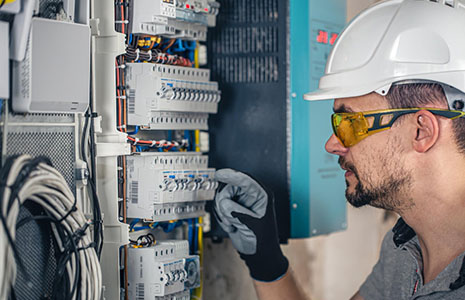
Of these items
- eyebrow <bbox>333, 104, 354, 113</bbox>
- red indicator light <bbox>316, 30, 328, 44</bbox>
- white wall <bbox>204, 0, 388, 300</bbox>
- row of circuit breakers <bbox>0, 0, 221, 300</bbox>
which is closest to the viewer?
row of circuit breakers <bbox>0, 0, 221, 300</bbox>

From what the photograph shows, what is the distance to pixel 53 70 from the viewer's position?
1.49m

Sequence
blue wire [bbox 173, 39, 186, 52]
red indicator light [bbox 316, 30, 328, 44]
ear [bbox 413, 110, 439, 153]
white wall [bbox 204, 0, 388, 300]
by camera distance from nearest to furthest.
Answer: ear [bbox 413, 110, 439, 153] → blue wire [bbox 173, 39, 186, 52] → red indicator light [bbox 316, 30, 328, 44] → white wall [bbox 204, 0, 388, 300]

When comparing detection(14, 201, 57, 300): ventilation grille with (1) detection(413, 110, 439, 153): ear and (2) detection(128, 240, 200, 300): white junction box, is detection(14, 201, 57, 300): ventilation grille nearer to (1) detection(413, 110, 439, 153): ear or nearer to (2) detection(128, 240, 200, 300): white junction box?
(2) detection(128, 240, 200, 300): white junction box

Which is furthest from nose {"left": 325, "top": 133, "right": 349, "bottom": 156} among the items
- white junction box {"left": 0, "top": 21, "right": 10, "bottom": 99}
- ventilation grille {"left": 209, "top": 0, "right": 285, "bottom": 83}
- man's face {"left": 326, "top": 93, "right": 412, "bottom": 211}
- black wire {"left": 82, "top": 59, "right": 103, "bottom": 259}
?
white junction box {"left": 0, "top": 21, "right": 10, "bottom": 99}

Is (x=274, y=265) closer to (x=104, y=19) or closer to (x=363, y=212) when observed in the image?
(x=104, y=19)

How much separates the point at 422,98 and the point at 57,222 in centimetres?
103

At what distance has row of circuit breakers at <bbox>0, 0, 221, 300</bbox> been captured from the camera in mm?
1556

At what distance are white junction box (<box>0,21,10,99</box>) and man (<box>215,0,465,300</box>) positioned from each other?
2.87ft

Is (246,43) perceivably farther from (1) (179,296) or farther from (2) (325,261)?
(2) (325,261)

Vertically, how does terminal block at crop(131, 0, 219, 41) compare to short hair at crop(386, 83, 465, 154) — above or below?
above

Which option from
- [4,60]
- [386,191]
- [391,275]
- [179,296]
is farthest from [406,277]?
[4,60]

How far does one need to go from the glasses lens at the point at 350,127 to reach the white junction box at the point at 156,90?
0.51m

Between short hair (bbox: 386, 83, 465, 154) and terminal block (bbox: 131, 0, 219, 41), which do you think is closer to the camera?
short hair (bbox: 386, 83, 465, 154)

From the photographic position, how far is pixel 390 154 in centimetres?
174
